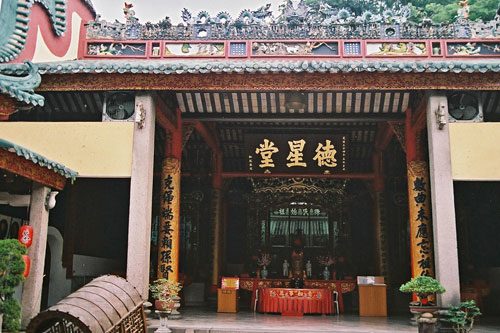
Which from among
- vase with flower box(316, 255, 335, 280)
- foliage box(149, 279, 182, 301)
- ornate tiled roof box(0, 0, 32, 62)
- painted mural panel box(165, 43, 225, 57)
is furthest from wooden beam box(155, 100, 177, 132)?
vase with flower box(316, 255, 335, 280)

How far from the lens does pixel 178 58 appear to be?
10.2m

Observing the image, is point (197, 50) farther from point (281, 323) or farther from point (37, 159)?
point (281, 323)

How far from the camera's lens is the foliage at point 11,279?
237 inches

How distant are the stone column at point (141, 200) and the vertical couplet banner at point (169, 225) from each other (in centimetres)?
144

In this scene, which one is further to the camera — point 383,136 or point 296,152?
point 383,136

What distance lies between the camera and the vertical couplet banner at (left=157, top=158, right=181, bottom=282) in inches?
397

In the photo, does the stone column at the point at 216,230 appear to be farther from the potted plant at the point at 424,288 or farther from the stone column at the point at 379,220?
the potted plant at the point at 424,288

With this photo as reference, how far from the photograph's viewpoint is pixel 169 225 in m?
10.2

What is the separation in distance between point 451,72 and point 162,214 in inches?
222

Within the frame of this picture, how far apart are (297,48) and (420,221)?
3864mm

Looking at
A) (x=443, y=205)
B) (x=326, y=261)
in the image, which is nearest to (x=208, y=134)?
(x=326, y=261)

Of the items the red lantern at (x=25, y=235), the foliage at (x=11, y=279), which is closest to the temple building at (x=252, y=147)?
the red lantern at (x=25, y=235)

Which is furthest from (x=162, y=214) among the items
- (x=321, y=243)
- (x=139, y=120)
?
(x=321, y=243)

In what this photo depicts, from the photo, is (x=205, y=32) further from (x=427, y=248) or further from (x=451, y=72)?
(x=427, y=248)
